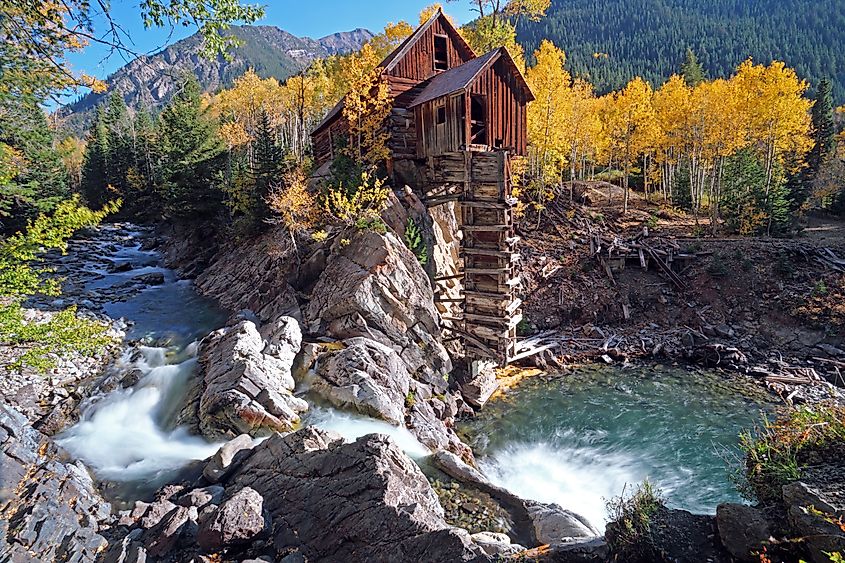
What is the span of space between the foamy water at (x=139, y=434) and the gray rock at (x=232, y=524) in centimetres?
405

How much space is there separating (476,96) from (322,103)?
3125 centimetres

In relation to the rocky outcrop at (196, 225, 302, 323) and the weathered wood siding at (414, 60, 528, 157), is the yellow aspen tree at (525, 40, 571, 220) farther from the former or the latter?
the rocky outcrop at (196, 225, 302, 323)

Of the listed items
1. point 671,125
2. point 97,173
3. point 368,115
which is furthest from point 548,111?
point 97,173

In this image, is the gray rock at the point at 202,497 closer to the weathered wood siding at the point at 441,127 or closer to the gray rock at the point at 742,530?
the gray rock at the point at 742,530

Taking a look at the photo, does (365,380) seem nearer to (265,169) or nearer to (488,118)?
(488,118)

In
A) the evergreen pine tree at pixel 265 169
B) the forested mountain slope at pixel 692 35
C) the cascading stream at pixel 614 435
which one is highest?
the forested mountain slope at pixel 692 35

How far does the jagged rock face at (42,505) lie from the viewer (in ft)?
23.6

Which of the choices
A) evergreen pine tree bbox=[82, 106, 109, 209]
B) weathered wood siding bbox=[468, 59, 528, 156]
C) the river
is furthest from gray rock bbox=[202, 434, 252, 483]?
evergreen pine tree bbox=[82, 106, 109, 209]

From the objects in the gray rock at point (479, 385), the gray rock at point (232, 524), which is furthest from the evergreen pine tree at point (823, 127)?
the gray rock at point (232, 524)

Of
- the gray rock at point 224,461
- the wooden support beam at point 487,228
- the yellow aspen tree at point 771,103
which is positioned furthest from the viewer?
the yellow aspen tree at point 771,103

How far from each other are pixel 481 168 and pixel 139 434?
1522 cm

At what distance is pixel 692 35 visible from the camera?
136m

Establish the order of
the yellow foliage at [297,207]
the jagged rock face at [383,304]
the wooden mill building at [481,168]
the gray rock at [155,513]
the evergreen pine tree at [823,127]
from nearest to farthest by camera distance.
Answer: the gray rock at [155,513] → the jagged rock face at [383,304] → the wooden mill building at [481,168] → the yellow foliage at [297,207] → the evergreen pine tree at [823,127]

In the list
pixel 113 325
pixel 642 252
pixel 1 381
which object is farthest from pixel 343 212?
pixel 642 252
